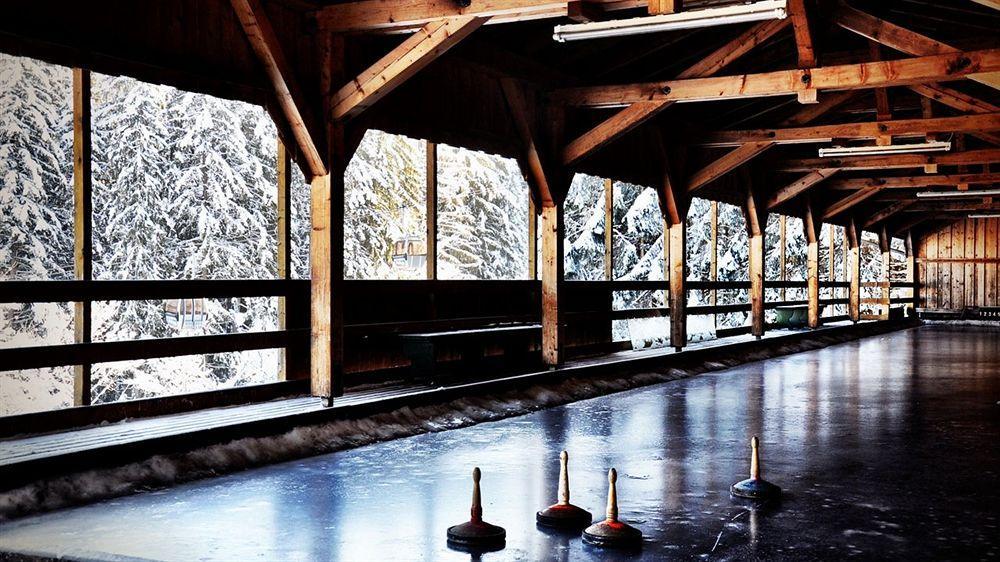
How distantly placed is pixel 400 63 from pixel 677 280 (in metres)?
8.15

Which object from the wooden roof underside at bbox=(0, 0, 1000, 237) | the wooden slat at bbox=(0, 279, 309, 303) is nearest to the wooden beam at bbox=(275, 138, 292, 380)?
the wooden slat at bbox=(0, 279, 309, 303)

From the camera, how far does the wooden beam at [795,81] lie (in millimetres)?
10328

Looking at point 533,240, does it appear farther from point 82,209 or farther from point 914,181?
point 914,181

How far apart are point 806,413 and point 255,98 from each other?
605 cm

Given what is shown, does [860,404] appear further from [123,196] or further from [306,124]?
[123,196]

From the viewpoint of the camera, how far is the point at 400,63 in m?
8.38

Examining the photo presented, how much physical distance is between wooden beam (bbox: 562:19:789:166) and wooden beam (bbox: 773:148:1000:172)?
286 inches

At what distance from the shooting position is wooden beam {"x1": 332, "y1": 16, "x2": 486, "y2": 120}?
830 cm

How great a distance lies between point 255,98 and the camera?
8.13 meters

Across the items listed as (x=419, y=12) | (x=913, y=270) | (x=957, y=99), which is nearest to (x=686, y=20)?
(x=419, y=12)

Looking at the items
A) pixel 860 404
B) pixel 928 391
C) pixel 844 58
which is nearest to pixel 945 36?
pixel 844 58

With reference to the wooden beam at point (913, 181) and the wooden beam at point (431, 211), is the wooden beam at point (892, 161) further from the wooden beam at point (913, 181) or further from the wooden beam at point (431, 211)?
the wooden beam at point (431, 211)

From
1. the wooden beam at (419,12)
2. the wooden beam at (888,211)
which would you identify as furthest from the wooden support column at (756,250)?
the wooden beam at (419,12)

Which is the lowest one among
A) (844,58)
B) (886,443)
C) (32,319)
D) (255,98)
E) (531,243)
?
(886,443)
